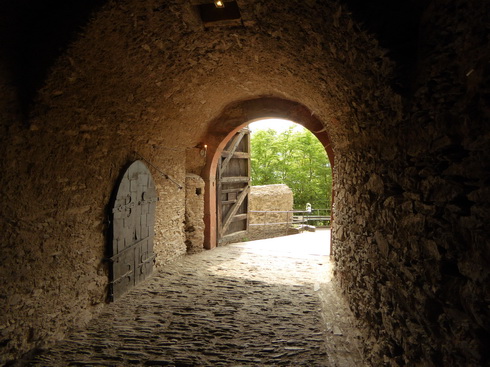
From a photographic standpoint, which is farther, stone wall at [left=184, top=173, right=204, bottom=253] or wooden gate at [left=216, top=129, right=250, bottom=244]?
wooden gate at [left=216, top=129, right=250, bottom=244]

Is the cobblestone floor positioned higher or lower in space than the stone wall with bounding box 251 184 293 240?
lower

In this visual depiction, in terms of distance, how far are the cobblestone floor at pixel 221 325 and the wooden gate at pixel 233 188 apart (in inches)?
113

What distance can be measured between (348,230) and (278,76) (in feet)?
8.40

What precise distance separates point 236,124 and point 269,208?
20.1 feet

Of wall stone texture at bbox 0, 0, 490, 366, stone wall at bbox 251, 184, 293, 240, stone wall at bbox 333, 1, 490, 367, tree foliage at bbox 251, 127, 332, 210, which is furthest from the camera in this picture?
tree foliage at bbox 251, 127, 332, 210

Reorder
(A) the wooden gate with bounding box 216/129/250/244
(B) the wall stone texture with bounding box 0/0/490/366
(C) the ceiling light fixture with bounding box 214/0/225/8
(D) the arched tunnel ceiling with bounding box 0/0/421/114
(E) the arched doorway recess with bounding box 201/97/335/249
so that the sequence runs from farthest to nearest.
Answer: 1. (A) the wooden gate with bounding box 216/129/250/244
2. (E) the arched doorway recess with bounding box 201/97/335/249
3. (C) the ceiling light fixture with bounding box 214/0/225/8
4. (D) the arched tunnel ceiling with bounding box 0/0/421/114
5. (B) the wall stone texture with bounding box 0/0/490/366

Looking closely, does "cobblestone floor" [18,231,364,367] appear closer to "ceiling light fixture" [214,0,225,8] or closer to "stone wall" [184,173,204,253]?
"stone wall" [184,173,204,253]

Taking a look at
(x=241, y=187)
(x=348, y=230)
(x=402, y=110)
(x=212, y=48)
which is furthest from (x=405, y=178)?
(x=241, y=187)

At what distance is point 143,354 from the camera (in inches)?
122

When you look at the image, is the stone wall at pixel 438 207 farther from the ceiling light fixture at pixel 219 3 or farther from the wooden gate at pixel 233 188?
the wooden gate at pixel 233 188

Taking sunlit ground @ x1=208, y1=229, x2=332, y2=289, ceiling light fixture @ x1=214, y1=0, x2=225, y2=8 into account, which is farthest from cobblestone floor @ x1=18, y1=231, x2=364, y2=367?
ceiling light fixture @ x1=214, y1=0, x2=225, y2=8

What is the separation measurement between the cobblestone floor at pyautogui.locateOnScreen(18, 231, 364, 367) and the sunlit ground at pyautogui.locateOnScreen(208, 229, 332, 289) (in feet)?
0.13

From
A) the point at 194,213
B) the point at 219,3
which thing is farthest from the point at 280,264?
the point at 219,3

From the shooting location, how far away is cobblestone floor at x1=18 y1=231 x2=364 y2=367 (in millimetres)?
3031
